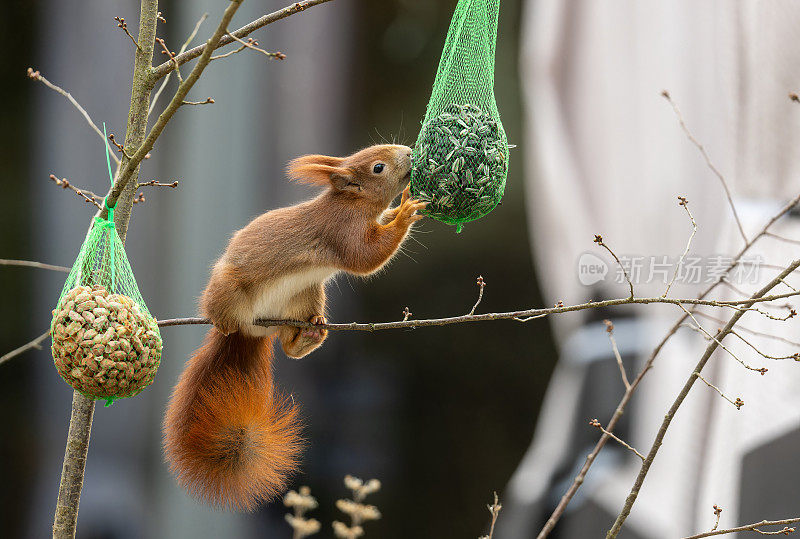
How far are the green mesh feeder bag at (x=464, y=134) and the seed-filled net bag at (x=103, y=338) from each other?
464 millimetres

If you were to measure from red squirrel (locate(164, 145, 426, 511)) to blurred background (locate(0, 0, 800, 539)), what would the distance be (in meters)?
0.65

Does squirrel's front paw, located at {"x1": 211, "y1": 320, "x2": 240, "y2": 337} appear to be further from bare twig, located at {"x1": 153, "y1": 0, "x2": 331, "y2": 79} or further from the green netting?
bare twig, located at {"x1": 153, "y1": 0, "x2": 331, "y2": 79}

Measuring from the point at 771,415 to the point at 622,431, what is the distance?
42 centimetres

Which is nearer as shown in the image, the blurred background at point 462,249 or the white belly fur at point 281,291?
the white belly fur at point 281,291

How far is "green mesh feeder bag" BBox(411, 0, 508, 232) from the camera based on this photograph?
3.96 ft

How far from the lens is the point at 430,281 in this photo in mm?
2445

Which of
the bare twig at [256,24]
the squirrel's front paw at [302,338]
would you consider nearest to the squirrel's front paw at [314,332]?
the squirrel's front paw at [302,338]

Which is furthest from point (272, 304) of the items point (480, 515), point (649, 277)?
point (480, 515)

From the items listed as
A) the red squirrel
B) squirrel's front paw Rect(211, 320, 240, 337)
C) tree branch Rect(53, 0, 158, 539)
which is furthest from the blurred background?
tree branch Rect(53, 0, 158, 539)

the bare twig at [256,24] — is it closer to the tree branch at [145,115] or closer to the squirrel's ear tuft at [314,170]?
the tree branch at [145,115]

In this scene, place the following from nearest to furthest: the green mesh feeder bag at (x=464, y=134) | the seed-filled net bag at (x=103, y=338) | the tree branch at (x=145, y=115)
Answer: the tree branch at (x=145, y=115)
the seed-filled net bag at (x=103, y=338)
the green mesh feeder bag at (x=464, y=134)

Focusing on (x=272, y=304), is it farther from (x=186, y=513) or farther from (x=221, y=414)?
(x=186, y=513)

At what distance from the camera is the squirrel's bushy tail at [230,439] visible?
1.21 m

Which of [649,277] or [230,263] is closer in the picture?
[230,263]
